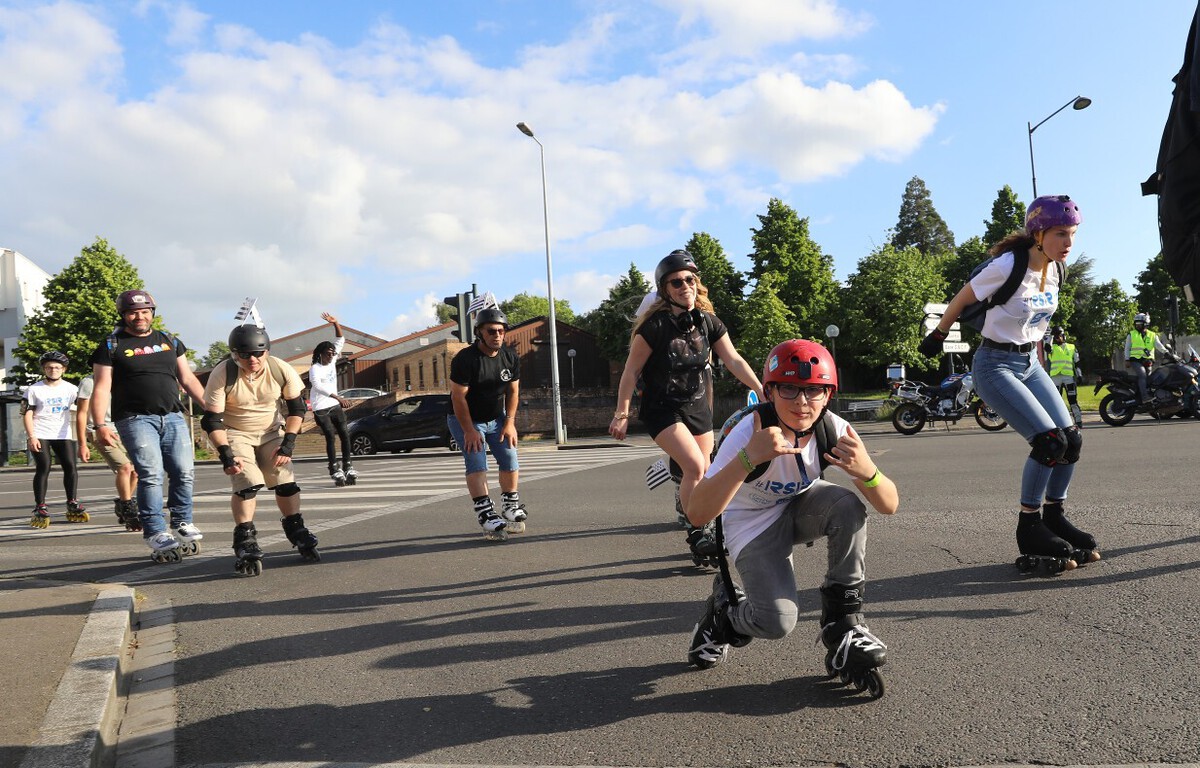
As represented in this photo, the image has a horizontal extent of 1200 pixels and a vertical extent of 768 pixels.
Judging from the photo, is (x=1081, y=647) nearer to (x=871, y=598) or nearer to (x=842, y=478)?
(x=871, y=598)

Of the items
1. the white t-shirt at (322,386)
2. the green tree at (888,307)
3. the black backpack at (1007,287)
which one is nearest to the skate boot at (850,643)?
the black backpack at (1007,287)

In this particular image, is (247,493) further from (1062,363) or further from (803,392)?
(1062,363)

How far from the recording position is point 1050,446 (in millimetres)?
4574

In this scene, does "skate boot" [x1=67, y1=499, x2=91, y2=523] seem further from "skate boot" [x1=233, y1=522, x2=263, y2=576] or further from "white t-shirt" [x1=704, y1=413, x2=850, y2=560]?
"white t-shirt" [x1=704, y1=413, x2=850, y2=560]

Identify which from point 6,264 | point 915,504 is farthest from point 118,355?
point 6,264

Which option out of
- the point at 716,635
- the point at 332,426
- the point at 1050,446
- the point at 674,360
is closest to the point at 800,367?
the point at 716,635

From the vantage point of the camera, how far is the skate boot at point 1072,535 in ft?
15.6

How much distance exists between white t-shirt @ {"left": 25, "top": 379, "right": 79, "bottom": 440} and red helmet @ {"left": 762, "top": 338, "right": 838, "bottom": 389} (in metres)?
9.47

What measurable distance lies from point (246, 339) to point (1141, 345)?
15438 mm

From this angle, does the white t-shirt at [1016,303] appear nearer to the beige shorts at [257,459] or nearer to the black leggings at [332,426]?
the beige shorts at [257,459]

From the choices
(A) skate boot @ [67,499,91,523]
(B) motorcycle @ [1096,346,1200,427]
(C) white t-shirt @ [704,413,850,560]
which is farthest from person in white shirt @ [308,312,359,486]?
(B) motorcycle @ [1096,346,1200,427]

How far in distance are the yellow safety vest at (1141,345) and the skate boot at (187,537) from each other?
15459mm

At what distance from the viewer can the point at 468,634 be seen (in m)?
4.26

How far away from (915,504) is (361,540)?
4.63 meters
